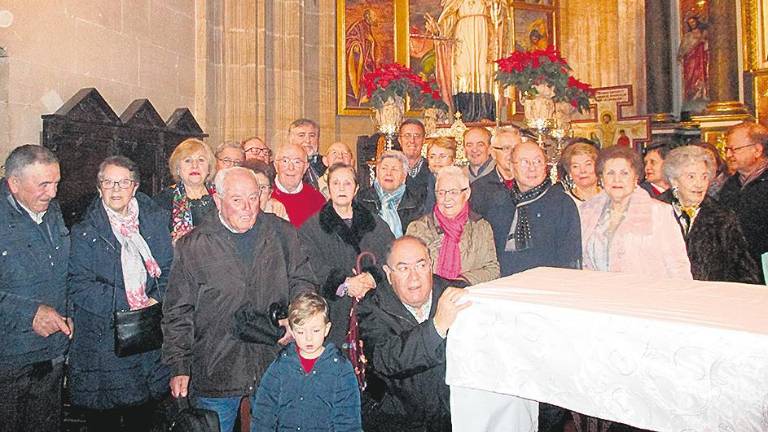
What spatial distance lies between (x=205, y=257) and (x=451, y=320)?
128 cm

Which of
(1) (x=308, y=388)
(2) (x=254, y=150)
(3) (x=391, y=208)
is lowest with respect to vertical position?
(1) (x=308, y=388)

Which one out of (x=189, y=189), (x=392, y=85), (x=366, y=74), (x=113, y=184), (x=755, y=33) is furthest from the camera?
(x=755, y=33)

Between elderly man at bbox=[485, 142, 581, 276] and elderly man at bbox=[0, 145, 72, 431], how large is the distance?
2.53 m

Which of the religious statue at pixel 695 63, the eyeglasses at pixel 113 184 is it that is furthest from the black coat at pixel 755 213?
the religious statue at pixel 695 63

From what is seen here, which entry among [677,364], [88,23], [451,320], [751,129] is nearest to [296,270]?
[451,320]

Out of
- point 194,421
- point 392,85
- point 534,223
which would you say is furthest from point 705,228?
point 392,85

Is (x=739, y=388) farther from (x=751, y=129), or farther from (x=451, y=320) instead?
(x=751, y=129)

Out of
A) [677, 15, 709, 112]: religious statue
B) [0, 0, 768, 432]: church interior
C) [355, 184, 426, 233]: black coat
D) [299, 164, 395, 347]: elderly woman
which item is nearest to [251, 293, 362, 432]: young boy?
[0, 0, 768, 432]: church interior

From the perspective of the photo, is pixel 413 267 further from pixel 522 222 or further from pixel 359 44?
pixel 359 44

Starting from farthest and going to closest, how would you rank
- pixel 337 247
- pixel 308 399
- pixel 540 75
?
1. pixel 540 75
2. pixel 337 247
3. pixel 308 399

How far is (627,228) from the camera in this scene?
12.2ft

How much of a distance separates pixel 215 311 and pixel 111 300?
67 centimetres

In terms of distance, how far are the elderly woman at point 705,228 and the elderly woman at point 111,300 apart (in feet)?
9.90

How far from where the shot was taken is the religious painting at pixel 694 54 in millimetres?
12117
